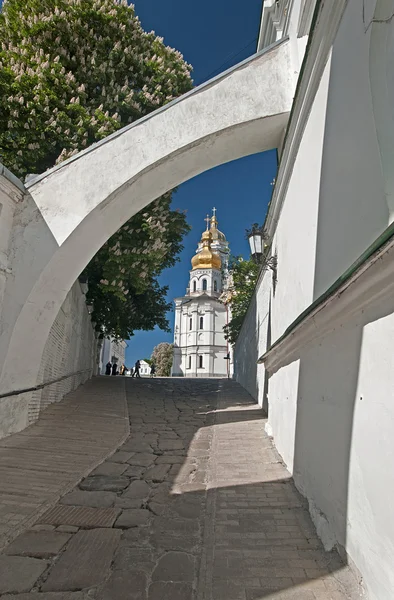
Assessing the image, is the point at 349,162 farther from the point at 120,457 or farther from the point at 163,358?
the point at 163,358

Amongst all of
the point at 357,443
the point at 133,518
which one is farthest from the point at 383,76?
the point at 133,518

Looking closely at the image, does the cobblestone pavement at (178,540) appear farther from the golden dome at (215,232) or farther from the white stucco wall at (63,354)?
the golden dome at (215,232)

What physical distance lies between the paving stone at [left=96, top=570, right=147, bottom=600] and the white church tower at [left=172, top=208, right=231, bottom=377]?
46669mm

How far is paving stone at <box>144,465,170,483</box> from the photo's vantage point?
4.36 metres

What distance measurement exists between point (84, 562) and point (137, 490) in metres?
1.46

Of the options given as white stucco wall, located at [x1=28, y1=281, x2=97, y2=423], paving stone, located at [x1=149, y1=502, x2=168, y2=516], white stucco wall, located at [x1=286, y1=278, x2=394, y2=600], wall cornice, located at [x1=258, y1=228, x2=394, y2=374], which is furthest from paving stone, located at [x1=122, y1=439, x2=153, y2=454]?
wall cornice, located at [x1=258, y1=228, x2=394, y2=374]

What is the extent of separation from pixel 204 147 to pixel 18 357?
464 cm

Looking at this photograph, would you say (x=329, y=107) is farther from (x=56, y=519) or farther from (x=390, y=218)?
(x=56, y=519)

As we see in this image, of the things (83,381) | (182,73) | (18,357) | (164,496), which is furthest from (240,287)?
(164,496)

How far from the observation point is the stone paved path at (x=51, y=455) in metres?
3.37

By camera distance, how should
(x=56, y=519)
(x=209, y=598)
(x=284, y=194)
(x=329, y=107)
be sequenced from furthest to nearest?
1. (x=284, y=194)
2. (x=329, y=107)
3. (x=56, y=519)
4. (x=209, y=598)

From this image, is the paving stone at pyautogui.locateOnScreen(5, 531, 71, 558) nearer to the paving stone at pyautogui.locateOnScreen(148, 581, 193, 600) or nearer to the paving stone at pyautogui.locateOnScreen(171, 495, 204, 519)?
the paving stone at pyautogui.locateOnScreen(148, 581, 193, 600)

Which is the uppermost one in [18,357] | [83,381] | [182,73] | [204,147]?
[182,73]

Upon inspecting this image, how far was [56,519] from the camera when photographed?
3.19 m
